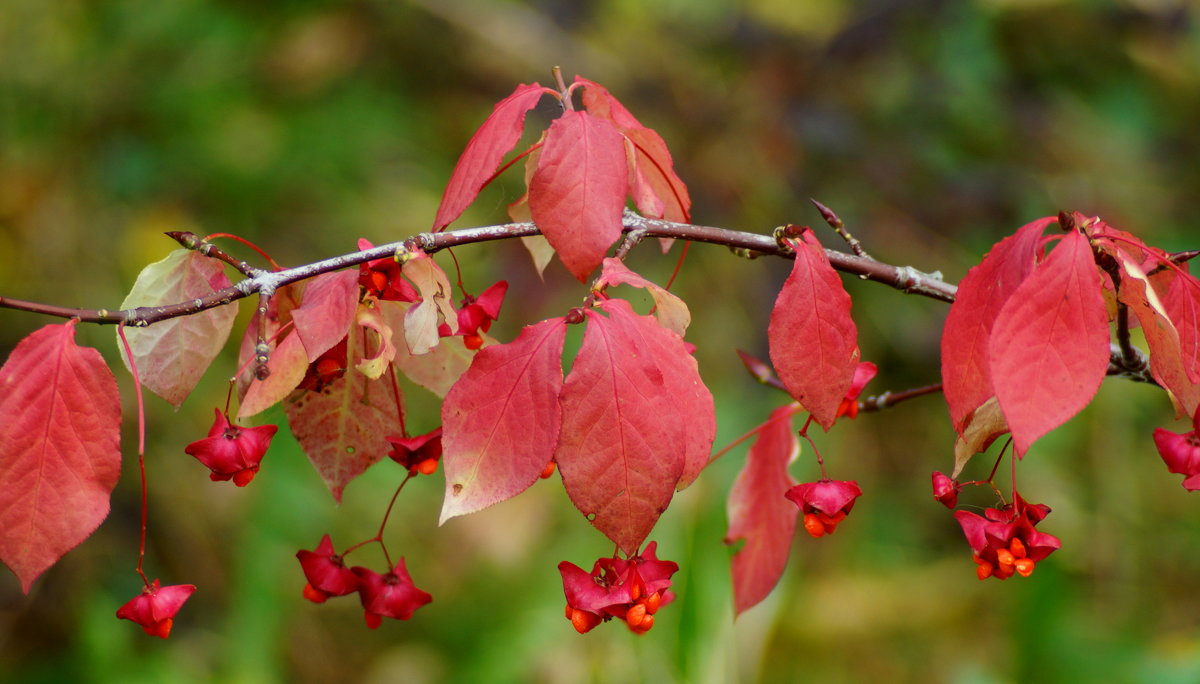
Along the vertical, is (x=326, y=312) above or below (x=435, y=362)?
above

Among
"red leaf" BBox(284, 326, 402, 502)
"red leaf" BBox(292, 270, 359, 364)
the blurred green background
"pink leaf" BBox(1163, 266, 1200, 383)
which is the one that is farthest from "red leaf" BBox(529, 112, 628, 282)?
the blurred green background

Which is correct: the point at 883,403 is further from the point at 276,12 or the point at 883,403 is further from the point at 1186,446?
the point at 276,12

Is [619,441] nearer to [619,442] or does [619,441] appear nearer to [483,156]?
[619,442]

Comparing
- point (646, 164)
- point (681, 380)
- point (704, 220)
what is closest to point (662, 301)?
point (681, 380)

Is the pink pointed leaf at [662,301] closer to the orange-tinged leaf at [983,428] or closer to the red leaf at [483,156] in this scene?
the red leaf at [483,156]

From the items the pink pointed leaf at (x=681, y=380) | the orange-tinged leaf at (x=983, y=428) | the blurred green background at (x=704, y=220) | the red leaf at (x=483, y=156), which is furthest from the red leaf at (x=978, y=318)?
the blurred green background at (x=704, y=220)

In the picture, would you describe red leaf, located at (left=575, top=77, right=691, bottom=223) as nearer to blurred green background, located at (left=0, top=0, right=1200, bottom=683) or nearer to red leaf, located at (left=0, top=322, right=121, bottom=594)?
red leaf, located at (left=0, top=322, right=121, bottom=594)
